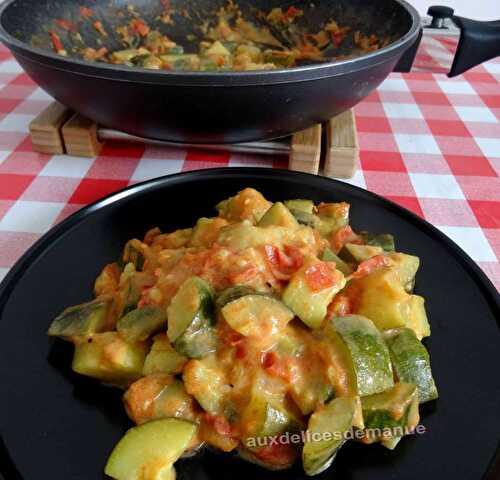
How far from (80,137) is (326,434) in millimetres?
1230

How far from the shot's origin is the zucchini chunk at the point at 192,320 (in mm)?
792

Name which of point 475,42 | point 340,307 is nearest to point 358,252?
point 340,307

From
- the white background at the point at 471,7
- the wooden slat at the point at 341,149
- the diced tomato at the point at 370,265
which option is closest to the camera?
the diced tomato at the point at 370,265

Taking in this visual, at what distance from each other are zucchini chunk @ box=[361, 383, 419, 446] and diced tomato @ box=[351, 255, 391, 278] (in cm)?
22

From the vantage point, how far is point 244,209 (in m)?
1.08

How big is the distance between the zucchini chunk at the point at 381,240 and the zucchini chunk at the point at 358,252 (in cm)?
3

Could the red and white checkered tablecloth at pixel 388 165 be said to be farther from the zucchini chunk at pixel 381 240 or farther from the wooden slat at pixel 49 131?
the zucchini chunk at pixel 381 240

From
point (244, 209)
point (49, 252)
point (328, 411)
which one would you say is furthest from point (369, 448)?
point (49, 252)

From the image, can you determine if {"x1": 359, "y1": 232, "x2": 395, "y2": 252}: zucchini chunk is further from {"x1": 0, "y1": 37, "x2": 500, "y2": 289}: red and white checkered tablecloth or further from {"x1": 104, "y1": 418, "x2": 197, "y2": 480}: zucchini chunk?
{"x1": 104, "y1": 418, "x2": 197, "y2": 480}: zucchini chunk

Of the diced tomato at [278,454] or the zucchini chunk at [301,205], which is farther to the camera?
the zucchini chunk at [301,205]

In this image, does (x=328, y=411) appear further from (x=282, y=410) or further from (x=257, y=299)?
(x=257, y=299)

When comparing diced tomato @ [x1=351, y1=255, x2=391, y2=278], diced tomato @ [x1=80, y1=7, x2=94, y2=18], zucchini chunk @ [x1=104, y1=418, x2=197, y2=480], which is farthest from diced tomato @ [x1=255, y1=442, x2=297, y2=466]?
diced tomato @ [x1=80, y1=7, x2=94, y2=18]

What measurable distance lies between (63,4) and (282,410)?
1.66 metres

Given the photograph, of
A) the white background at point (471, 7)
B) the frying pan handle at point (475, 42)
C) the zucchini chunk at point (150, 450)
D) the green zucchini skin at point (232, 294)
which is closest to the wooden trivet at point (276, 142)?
the frying pan handle at point (475, 42)
